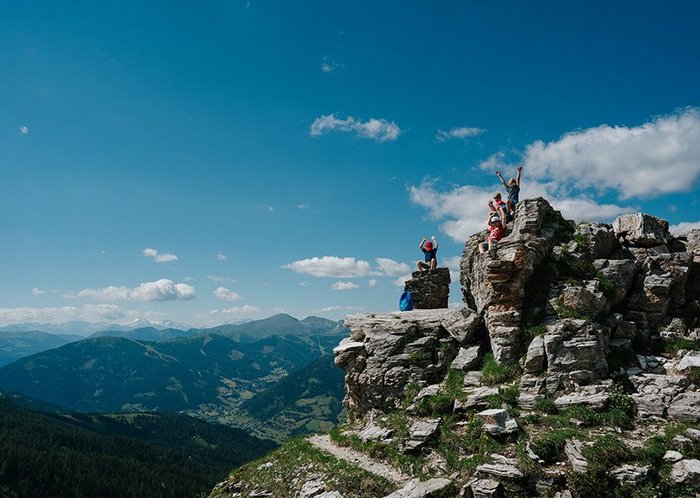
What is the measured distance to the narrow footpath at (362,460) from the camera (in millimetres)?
21000

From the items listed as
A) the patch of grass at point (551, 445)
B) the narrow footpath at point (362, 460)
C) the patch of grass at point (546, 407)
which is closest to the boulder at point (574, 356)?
the patch of grass at point (546, 407)

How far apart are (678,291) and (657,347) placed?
4.74 meters

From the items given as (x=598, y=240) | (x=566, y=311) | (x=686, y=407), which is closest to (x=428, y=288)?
(x=566, y=311)

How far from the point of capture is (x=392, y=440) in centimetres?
2388

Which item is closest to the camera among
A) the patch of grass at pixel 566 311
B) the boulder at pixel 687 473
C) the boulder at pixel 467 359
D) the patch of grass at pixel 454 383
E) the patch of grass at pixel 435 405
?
the boulder at pixel 687 473

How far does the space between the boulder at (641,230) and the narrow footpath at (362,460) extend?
24330mm

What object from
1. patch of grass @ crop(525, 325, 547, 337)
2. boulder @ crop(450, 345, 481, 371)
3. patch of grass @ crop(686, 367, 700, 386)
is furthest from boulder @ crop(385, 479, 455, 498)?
patch of grass @ crop(686, 367, 700, 386)

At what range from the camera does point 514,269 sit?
2681 cm

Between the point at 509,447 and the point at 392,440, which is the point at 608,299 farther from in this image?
the point at 392,440

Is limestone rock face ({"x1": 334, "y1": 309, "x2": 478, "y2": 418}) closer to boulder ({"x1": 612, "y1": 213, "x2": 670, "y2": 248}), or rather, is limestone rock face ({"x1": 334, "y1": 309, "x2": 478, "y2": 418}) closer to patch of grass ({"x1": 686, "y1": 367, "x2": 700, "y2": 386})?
patch of grass ({"x1": 686, "y1": 367, "x2": 700, "y2": 386})

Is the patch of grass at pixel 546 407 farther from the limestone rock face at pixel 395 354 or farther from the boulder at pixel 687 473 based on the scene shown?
the limestone rock face at pixel 395 354

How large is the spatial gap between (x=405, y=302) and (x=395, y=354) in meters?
7.51

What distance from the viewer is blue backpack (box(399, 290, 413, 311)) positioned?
37250 mm

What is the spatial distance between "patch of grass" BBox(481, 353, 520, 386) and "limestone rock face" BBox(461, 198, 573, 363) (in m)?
0.53
